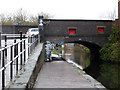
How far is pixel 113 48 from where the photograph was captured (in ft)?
73.7

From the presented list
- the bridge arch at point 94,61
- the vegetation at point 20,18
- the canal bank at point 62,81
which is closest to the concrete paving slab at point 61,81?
the canal bank at point 62,81

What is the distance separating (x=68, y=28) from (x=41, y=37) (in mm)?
3824

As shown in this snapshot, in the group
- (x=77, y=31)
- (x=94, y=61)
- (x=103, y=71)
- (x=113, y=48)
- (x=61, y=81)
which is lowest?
(x=94, y=61)

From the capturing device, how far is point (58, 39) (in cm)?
2338

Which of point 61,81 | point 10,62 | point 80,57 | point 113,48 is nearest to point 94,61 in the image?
point 113,48

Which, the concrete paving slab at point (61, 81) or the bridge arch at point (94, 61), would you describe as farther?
the bridge arch at point (94, 61)

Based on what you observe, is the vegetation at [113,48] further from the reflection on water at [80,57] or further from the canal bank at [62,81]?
the canal bank at [62,81]

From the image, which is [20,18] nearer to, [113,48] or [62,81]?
[113,48]

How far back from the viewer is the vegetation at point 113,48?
22.3 m

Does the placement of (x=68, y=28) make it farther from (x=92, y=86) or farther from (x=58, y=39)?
(x=92, y=86)

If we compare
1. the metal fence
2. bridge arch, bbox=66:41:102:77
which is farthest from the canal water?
the metal fence

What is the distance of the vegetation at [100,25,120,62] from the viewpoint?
2233 cm

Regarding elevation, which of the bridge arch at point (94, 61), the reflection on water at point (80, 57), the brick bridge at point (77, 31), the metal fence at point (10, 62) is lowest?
the reflection on water at point (80, 57)

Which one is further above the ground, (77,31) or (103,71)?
(77,31)
